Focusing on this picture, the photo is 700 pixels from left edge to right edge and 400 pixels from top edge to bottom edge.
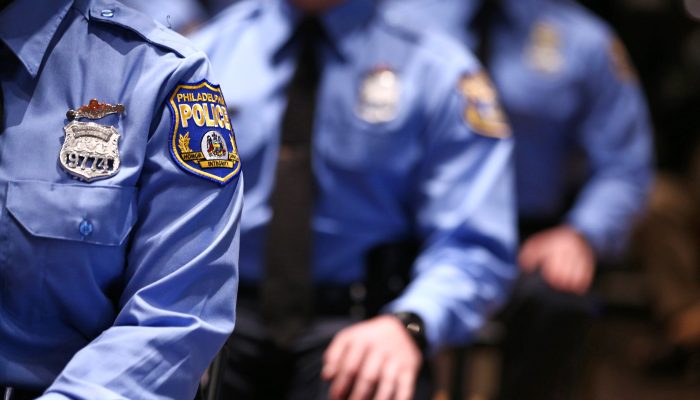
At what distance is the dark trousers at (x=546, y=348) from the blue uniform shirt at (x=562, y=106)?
0.45 m

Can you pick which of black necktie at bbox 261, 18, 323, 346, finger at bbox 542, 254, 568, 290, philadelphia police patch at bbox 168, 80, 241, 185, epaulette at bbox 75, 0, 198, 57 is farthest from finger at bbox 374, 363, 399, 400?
finger at bbox 542, 254, 568, 290

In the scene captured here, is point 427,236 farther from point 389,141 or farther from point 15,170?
point 15,170

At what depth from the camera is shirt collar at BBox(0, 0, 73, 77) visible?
1.01m

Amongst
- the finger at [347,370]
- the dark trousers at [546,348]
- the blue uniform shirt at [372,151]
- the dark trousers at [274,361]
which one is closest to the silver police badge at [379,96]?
the blue uniform shirt at [372,151]

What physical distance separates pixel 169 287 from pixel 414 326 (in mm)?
475

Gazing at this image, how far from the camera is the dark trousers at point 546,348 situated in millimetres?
1944

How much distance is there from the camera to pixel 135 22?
102cm

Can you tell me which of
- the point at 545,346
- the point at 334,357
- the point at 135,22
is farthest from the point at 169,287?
the point at 545,346

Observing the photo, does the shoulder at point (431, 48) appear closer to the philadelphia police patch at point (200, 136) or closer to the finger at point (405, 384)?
the finger at point (405, 384)

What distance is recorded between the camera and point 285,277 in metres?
1.54

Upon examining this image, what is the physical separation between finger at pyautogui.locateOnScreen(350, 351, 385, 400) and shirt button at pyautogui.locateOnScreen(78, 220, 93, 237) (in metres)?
0.43

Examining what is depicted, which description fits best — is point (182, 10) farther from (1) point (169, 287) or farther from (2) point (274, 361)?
Answer: (1) point (169, 287)

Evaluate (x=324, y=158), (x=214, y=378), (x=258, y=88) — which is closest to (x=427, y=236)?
(x=324, y=158)

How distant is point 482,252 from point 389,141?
0.73 ft
